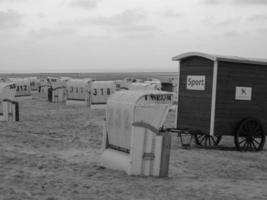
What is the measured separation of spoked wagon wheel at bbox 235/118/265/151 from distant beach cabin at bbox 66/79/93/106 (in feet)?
56.6

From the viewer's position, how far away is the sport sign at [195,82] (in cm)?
1283

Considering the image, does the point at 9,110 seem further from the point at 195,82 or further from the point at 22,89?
the point at 22,89

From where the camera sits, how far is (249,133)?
42.6 feet

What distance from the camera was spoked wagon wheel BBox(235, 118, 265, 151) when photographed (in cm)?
1277

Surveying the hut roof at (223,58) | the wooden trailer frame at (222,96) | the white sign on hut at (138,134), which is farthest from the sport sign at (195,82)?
the white sign on hut at (138,134)

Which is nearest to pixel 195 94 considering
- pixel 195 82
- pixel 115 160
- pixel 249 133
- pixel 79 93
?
pixel 195 82

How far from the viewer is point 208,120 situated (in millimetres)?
12617

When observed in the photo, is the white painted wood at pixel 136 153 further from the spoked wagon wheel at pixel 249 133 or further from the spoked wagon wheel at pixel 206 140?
the spoked wagon wheel at pixel 206 140

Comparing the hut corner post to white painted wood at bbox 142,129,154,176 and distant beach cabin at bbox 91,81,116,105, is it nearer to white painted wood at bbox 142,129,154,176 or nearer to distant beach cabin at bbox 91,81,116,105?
distant beach cabin at bbox 91,81,116,105

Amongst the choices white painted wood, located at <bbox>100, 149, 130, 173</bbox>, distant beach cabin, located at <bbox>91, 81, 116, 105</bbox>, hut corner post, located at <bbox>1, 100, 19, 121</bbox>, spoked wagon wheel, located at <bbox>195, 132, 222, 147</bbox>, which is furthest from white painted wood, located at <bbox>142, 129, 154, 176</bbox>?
distant beach cabin, located at <bbox>91, 81, 116, 105</bbox>

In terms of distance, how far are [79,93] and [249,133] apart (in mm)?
18432

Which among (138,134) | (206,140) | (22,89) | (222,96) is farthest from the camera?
(22,89)

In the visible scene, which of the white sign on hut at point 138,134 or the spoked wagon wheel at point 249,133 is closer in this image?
the white sign on hut at point 138,134

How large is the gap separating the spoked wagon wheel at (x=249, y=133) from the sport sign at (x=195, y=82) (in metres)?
1.41
